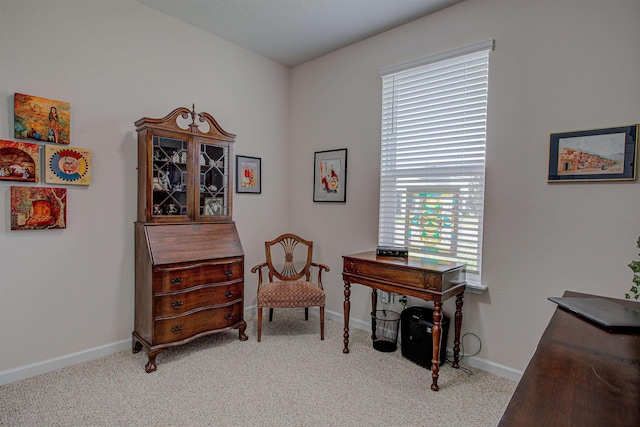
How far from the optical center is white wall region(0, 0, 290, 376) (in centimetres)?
227

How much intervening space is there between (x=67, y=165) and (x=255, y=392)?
2181 mm

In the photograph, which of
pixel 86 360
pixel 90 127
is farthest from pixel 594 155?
pixel 86 360

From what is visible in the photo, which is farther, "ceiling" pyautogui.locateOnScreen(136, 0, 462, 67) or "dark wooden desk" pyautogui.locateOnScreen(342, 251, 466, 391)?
"ceiling" pyautogui.locateOnScreen(136, 0, 462, 67)

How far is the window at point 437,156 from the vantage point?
2.64 m

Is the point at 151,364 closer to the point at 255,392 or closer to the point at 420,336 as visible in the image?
the point at 255,392

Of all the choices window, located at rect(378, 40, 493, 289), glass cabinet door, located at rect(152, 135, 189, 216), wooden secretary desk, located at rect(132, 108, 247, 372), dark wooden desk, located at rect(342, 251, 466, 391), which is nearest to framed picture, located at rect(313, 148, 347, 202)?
window, located at rect(378, 40, 493, 289)

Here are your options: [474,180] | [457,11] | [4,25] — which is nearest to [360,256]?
[474,180]

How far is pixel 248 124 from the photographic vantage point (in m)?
3.68

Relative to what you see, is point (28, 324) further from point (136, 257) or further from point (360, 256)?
point (360, 256)

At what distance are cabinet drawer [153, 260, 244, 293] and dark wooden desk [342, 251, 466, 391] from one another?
105 centimetres

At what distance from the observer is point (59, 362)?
2467 mm

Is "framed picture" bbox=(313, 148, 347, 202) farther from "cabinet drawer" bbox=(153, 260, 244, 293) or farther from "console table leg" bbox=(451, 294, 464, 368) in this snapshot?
"console table leg" bbox=(451, 294, 464, 368)

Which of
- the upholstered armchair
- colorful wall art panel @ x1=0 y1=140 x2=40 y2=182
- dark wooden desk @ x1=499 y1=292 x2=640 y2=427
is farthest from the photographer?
the upholstered armchair

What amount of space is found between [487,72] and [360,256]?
1799mm
